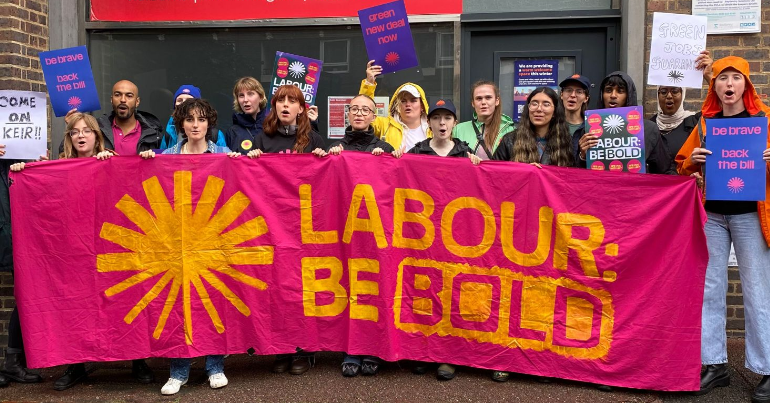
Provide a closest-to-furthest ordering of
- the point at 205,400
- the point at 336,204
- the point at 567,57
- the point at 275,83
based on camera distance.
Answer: the point at 205,400
the point at 336,204
the point at 275,83
the point at 567,57

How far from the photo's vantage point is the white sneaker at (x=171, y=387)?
15.8ft

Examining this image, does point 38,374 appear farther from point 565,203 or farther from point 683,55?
point 683,55

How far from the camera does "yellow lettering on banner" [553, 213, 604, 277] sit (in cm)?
473

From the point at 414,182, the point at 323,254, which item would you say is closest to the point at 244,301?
the point at 323,254

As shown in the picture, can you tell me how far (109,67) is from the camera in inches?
285

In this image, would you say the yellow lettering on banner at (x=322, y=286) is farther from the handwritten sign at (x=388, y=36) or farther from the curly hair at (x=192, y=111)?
the handwritten sign at (x=388, y=36)

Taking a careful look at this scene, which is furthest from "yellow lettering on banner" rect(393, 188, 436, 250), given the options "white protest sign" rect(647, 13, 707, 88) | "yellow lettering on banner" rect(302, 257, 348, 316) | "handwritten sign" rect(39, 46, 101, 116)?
"handwritten sign" rect(39, 46, 101, 116)

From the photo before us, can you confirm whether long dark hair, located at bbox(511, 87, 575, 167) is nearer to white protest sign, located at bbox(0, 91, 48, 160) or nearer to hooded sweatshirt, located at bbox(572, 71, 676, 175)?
hooded sweatshirt, located at bbox(572, 71, 676, 175)

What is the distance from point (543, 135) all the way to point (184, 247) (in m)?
2.56

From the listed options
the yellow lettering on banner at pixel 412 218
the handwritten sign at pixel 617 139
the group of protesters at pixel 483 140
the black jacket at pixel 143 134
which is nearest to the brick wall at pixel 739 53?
the group of protesters at pixel 483 140

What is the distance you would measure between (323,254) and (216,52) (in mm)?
3001

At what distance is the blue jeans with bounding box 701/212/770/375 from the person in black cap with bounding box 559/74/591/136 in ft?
3.58

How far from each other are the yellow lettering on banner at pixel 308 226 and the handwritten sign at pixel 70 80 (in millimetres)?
1917

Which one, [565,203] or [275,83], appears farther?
[275,83]
